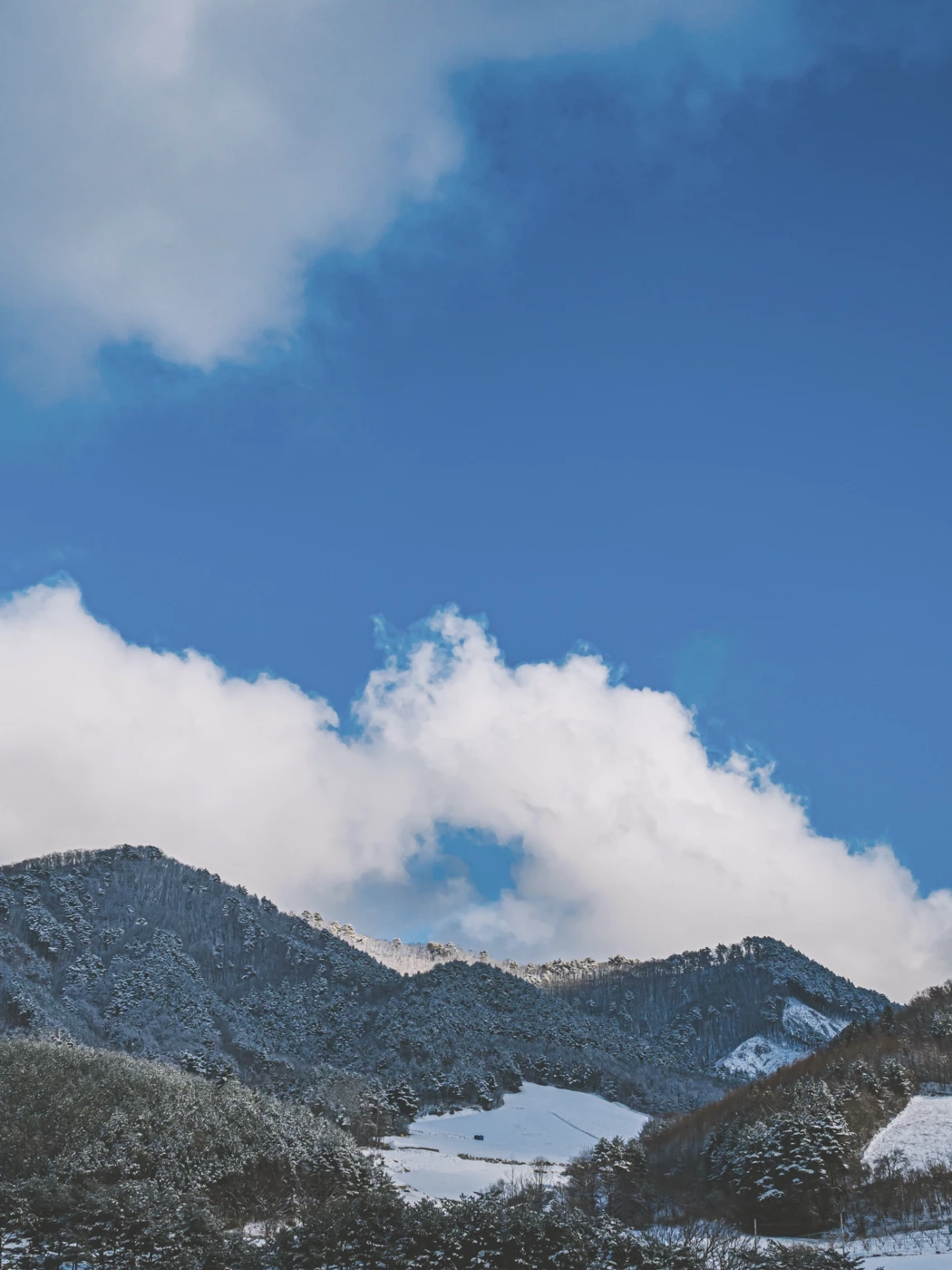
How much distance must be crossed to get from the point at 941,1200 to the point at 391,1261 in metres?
18.4

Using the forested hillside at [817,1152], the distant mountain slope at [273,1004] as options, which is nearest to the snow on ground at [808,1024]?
the distant mountain slope at [273,1004]

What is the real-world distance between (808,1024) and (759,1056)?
40.9ft

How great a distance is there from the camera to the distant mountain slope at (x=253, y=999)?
90.9m

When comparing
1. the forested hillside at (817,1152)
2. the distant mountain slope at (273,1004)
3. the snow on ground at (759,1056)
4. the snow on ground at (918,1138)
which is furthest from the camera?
the snow on ground at (759,1056)

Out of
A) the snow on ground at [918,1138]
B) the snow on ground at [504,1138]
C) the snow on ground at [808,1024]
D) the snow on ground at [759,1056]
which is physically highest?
the snow on ground at [808,1024]

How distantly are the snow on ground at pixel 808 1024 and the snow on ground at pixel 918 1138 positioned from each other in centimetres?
12408

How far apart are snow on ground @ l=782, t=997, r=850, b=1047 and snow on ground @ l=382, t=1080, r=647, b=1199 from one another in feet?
241

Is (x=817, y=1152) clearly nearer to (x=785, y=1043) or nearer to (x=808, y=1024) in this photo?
(x=785, y=1043)

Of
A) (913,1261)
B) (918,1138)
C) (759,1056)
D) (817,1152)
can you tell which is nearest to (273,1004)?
(759,1056)

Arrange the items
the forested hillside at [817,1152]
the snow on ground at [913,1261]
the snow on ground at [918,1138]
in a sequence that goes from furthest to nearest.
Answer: the snow on ground at [918,1138] < the forested hillside at [817,1152] < the snow on ground at [913,1261]

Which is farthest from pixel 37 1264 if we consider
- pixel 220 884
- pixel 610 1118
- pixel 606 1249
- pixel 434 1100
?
pixel 220 884

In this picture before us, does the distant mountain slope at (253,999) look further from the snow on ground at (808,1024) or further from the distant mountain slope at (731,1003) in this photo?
the snow on ground at (808,1024)

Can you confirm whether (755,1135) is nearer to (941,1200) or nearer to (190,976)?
(941,1200)

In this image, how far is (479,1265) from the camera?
23.0 m
